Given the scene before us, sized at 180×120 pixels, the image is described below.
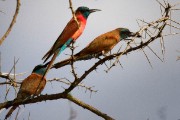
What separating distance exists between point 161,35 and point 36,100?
1837mm

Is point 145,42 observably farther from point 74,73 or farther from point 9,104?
point 9,104

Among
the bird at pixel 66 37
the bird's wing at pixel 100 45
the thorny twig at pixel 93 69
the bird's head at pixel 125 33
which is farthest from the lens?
the bird's head at pixel 125 33

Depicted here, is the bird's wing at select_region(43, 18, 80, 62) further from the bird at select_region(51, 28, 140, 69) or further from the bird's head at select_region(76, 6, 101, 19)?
the bird's head at select_region(76, 6, 101, 19)

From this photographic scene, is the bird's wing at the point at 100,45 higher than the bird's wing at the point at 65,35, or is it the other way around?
the bird's wing at the point at 65,35

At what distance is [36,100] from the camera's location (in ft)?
13.5

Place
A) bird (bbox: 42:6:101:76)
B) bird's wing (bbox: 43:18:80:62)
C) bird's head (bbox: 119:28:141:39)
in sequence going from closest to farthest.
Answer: bird (bbox: 42:6:101:76) < bird's wing (bbox: 43:18:80:62) < bird's head (bbox: 119:28:141:39)

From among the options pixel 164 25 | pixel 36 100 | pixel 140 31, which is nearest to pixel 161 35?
Result: pixel 164 25

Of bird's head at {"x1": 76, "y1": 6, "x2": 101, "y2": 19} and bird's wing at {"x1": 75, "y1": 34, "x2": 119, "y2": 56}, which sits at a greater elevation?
bird's head at {"x1": 76, "y1": 6, "x2": 101, "y2": 19}

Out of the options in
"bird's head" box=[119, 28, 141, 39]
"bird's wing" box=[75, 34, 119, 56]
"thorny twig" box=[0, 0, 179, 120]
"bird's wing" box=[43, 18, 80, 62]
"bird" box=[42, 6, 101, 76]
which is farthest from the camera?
"bird's head" box=[119, 28, 141, 39]

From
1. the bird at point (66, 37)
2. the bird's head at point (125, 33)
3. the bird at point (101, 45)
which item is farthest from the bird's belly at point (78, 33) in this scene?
the bird's head at point (125, 33)

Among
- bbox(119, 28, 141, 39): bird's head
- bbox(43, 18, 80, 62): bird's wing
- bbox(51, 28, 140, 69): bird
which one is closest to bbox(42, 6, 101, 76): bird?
bbox(43, 18, 80, 62): bird's wing

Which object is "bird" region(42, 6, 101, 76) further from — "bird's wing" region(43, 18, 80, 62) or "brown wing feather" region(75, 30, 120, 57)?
"brown wing feather" region(75, 30, 120, 57)

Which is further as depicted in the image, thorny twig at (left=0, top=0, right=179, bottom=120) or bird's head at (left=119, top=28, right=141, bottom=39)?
bird's head at (left=119, top=28, right=141, bottom=39)

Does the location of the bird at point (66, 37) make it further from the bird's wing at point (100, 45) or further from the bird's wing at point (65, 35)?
the bird's wing at point (100, 45)
